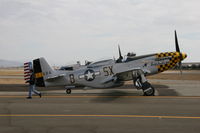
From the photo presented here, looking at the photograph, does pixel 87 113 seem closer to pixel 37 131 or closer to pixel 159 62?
pixel 37 131

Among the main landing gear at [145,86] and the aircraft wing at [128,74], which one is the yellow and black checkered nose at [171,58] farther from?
the main landing gear at [145,86]

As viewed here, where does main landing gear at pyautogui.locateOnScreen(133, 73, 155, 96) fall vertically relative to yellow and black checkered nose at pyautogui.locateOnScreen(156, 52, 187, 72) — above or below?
below

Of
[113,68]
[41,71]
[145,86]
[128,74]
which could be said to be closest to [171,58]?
[145,86]

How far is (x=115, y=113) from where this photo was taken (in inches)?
311

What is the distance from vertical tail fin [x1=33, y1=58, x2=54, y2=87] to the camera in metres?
14.4

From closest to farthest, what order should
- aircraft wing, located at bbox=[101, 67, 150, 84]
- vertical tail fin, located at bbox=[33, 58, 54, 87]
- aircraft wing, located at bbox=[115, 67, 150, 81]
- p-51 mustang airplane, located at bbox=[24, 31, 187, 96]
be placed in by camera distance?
aircraft wing, located at bbox=[115, 67, 150, 81], aircraft wing, located at bbox=[101, 67, 150, 84], p-51 mustang airplane, located at bbox=[24, 31, 187, 96], vertical tail fin, located at bbox=[33, 58, 54, 87]

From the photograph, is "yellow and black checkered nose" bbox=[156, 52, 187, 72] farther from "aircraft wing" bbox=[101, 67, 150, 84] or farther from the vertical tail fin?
the vertical tail fin

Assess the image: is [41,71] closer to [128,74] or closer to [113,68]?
[113,68]

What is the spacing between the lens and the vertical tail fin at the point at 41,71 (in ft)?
47.3

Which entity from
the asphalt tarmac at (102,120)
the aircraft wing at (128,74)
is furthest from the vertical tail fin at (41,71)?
the asphalt tarmac at (102,120)

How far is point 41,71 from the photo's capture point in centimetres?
1453

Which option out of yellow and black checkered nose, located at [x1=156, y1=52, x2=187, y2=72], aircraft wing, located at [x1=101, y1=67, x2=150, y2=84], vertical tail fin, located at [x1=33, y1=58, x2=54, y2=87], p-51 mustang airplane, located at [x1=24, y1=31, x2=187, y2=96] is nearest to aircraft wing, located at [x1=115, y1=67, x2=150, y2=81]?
aircraft wing, located at [x1=101, y1=67, x2=150, y2=84]

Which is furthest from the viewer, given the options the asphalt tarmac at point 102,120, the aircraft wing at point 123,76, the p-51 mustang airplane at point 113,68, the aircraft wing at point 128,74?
the p-51 mustang airplane at point 113,68

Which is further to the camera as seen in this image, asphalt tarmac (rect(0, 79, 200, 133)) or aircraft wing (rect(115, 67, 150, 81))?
aircraft wing (rect(115, 67, 150, 81))
